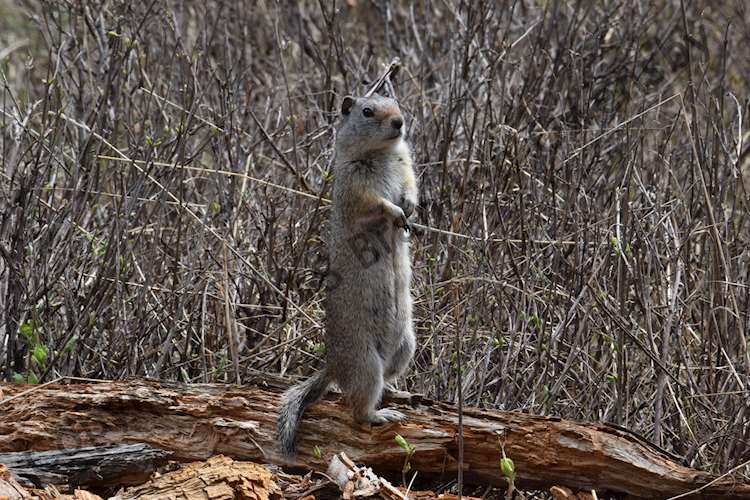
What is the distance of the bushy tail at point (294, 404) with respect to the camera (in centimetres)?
450

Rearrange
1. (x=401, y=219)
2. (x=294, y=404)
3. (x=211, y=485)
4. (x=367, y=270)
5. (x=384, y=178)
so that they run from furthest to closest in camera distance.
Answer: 1. (x=384, y=178)
2. (x=401, y=219)
3. (x=367, y=270)
4. (x=294, y=404)
5. (x=211, y=485)

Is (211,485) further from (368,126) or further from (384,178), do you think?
(368,126)

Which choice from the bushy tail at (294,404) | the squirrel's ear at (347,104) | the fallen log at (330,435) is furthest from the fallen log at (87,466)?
the squirrel's ear at (347,104)

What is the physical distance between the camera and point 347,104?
5324 mm

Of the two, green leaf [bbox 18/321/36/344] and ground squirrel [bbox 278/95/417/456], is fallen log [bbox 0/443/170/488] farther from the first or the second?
green leaf [bbox 18/321/36/344]

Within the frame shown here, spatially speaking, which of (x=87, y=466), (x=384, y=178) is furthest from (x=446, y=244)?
(x=87, y=466)

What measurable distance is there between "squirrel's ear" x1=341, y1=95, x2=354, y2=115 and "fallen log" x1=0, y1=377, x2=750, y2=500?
5.20ft

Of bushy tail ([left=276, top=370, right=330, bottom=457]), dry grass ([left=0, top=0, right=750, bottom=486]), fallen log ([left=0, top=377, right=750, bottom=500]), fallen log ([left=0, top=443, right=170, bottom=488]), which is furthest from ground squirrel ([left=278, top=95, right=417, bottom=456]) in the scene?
fallen log ([left=0, top=443, right=170, bottom=488])

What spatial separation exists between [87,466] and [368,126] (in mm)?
2178

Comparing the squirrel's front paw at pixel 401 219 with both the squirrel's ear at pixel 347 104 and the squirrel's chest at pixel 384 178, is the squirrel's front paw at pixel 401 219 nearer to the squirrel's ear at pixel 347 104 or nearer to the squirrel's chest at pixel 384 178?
the squirrel's chest at pixel 384 178

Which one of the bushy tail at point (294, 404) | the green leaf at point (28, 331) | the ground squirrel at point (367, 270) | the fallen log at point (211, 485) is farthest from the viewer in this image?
the green leaf at point (28, 331)

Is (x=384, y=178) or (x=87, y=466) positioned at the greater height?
(x=384, y=178)

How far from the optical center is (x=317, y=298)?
5.95 metres

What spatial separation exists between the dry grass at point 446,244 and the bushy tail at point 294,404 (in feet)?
1.96
